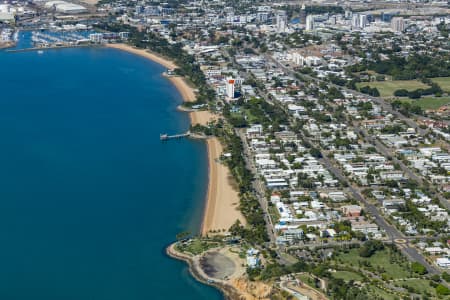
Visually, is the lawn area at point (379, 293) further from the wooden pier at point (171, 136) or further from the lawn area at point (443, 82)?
the lawn area at point (443, 82)

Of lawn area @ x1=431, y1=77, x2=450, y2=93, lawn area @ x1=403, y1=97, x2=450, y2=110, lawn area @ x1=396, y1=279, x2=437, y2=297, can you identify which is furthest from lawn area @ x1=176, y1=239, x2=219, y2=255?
lawn area @ x1=431, y1=77, x2=450, y2=93

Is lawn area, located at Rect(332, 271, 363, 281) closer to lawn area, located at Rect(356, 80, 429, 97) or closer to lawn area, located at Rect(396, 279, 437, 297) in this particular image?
lawn area, located at Rect(396, 279, 437, 297)

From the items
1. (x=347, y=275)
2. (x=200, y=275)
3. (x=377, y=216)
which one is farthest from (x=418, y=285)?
(x=200, y=275)

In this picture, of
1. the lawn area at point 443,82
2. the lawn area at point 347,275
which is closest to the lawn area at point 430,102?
the lawn area at point 443,82

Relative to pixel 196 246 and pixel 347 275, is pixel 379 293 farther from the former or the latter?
pixel 196 246

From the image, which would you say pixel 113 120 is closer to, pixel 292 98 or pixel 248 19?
pixel 292 98

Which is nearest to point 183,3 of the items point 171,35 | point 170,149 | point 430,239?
point 171,35
